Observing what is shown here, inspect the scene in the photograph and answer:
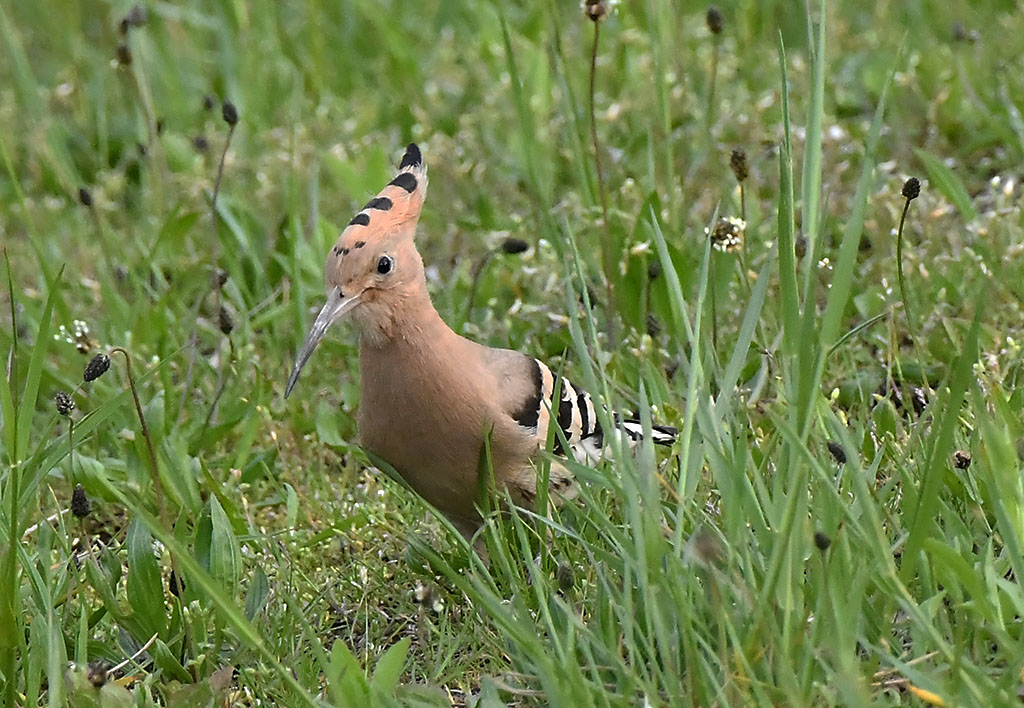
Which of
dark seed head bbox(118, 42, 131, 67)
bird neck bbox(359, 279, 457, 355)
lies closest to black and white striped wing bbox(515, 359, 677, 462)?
bird neck bbox(359, 279, 457, 355)

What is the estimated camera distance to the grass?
1808 mm

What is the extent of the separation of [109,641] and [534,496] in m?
0.75

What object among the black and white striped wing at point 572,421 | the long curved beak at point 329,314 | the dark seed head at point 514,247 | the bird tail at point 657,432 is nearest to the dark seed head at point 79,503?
the long curved beak at point 329,314

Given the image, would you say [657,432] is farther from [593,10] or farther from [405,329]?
[593,10]

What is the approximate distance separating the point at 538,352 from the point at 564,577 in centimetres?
129

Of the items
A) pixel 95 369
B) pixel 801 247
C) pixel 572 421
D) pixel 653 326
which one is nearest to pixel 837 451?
pixel 801 247

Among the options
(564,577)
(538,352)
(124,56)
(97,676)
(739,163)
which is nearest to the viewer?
(97,676)

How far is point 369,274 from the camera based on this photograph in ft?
8.02

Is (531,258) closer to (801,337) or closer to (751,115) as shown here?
(751,115)

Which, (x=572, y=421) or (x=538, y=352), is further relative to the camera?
(x=538, y=352)

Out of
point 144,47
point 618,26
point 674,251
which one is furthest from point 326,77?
point 674,251

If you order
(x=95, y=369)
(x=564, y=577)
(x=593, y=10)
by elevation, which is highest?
(x=593, y=10)

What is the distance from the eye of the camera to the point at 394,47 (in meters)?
4.70

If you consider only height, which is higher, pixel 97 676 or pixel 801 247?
pixel 801 247
